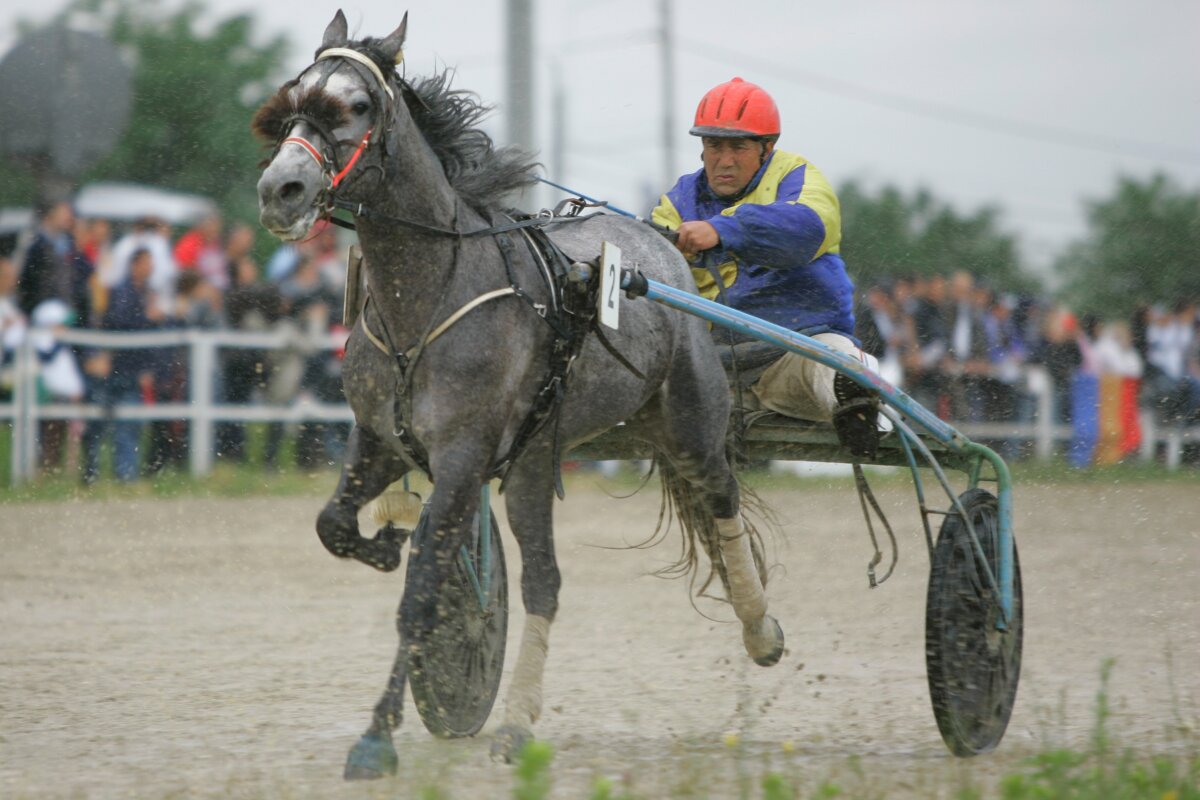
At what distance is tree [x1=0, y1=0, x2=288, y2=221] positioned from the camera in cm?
2719

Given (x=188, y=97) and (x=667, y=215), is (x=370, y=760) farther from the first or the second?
(x=188, y=97)

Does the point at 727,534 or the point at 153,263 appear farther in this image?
the point at 153,263

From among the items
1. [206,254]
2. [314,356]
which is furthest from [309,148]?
[314,356]

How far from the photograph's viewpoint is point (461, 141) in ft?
13.7

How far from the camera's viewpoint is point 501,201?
429 cm

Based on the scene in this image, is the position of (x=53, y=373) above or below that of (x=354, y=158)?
below

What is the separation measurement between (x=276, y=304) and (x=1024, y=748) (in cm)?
704

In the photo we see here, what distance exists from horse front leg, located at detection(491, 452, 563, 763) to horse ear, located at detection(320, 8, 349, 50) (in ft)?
3.71

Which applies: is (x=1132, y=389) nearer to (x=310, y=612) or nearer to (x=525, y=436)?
(x=310, y=612)

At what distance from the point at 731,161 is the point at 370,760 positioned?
209cm

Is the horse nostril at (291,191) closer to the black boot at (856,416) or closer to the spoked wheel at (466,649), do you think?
the spoked wheel at (466,649)

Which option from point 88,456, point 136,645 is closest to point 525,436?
point 136,645

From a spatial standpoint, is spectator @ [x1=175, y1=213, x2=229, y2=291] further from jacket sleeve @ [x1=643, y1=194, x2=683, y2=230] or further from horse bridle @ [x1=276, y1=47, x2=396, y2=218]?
horse bridle @ [x1=276, y1=47, x2=396, y2=218]

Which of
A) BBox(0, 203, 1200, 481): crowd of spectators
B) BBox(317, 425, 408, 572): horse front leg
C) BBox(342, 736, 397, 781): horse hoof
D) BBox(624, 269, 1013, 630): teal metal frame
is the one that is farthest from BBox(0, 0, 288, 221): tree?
BBox(342, 736, 397, 781): horse hoof
